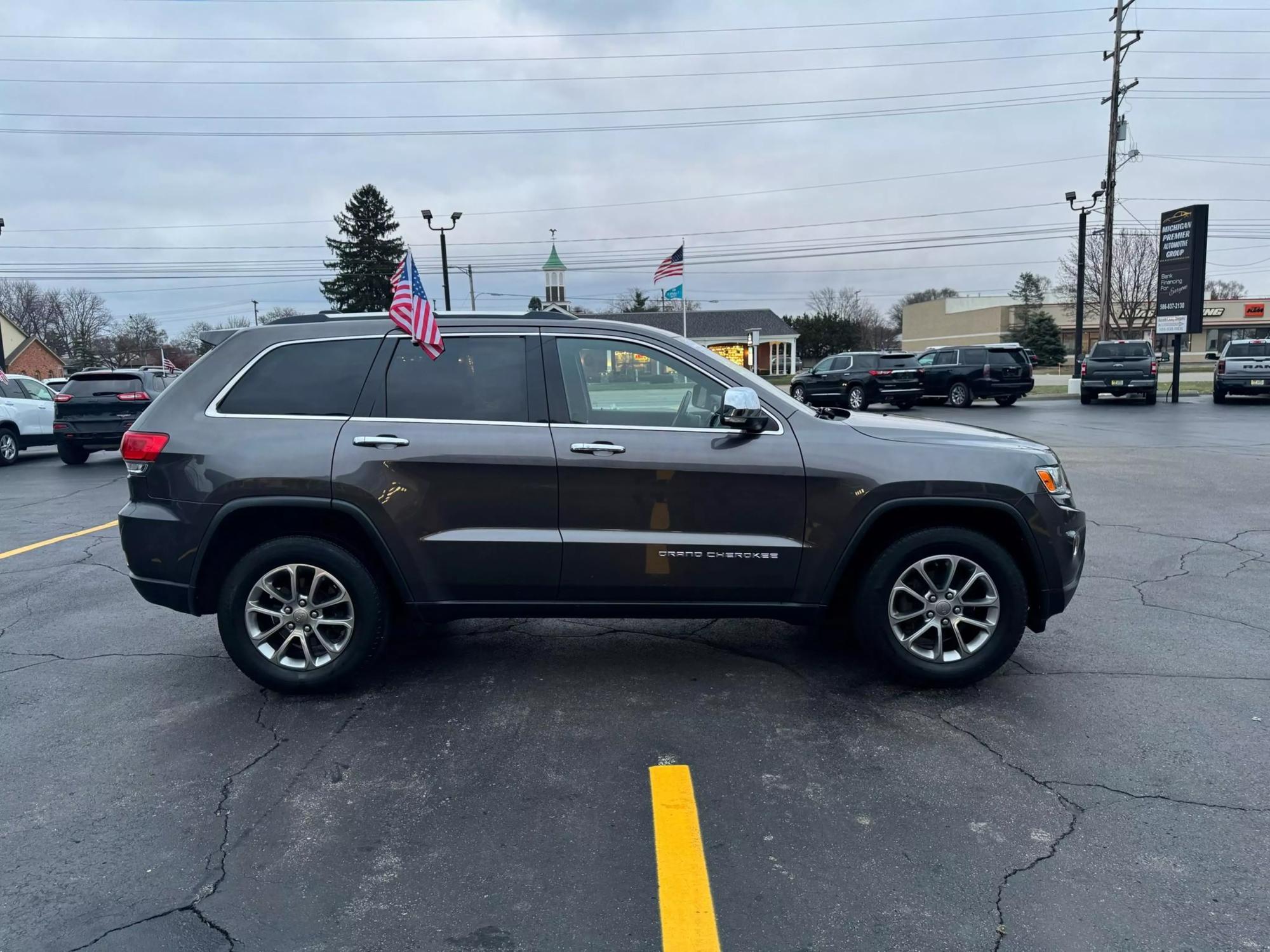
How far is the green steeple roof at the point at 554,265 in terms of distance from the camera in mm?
60781

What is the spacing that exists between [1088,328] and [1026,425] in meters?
61.6

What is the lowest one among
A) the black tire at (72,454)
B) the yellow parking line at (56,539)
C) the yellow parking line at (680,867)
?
the yellow parking line at (680,867)

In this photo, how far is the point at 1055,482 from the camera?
4.17m

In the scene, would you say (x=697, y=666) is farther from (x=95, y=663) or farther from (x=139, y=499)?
(x=95, y=663)

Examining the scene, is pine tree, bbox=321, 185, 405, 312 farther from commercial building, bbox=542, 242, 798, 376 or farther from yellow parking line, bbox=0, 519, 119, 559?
yellow parking line, bbox=0, 519, 119, 559

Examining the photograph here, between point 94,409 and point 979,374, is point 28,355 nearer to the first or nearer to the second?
point 94,409

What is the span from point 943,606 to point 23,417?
17141 mm

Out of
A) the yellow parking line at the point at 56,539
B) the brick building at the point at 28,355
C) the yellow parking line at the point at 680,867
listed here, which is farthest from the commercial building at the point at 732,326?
the yellow parking line at the point at 680,867

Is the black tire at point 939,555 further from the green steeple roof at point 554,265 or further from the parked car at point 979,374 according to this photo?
the green steeple roof at point 554,265

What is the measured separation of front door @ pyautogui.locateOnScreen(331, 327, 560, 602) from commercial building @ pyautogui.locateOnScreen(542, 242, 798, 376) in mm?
54346

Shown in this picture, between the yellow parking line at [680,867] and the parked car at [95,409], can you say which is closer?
the yellow parking line at [680,867]

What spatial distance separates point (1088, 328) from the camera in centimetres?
7131

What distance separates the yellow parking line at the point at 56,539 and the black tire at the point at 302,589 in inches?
159

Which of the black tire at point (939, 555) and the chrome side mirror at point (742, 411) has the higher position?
the chrome side mirror at point (742, 411)
